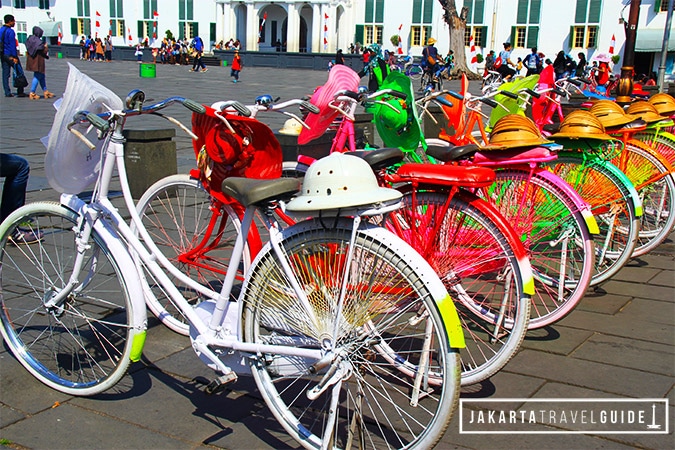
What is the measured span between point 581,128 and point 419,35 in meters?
51.0

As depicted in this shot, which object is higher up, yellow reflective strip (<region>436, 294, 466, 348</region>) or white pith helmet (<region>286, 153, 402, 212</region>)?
white pith helmet (<region>286, 153, 402, 212</region>)

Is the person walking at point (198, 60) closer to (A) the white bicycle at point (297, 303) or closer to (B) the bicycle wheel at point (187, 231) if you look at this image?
(B) the bicycle wheel at point (187, 231)

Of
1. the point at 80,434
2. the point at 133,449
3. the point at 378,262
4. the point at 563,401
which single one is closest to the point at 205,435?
the point at 133,449

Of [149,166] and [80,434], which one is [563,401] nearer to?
[80,434]

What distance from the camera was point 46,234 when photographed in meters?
3.98

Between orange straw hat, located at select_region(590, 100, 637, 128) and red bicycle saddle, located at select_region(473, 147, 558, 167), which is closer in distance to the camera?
red bicycle saddle, located at select_region(473, 147, 558, 167)

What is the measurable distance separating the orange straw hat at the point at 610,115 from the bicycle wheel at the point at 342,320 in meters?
2.96

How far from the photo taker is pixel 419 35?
53906mm

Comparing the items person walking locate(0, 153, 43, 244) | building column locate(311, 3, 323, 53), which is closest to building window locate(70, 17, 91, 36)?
building column locate(311, 3, 323, 53)

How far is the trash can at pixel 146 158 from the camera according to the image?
7191mm

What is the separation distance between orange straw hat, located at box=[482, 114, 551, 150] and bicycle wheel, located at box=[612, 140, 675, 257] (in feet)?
5.79

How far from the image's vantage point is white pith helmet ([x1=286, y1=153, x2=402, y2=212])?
2.62m

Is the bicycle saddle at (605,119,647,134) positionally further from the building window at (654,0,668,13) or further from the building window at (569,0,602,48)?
the building window at (569,0,602,48)

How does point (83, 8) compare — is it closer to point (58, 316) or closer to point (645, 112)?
point (645, 112)
